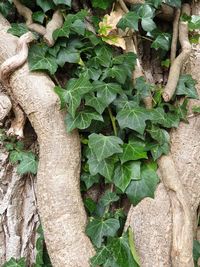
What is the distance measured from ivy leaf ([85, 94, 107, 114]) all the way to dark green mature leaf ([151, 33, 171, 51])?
1.21 ft

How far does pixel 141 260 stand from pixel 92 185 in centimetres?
31

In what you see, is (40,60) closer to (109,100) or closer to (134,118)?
(109,100)

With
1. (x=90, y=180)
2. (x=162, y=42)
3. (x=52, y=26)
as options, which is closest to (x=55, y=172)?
(x=90, y=180)

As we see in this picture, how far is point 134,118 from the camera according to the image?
113cm

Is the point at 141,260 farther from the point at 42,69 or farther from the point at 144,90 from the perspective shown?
the point at 42,69

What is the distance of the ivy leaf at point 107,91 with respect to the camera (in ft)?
3.82

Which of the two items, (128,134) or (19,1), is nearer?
(128,134)

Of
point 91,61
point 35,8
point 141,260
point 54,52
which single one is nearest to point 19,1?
point 35,8

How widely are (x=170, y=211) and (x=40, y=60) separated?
0.69 m

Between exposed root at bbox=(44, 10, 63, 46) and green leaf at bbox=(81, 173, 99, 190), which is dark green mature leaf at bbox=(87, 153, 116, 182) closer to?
green leaf at bbox=(81, 173, 99, 190)

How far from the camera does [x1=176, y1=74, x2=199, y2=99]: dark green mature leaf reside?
1291 millimetres

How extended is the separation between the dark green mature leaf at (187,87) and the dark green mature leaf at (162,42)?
5.7 inches

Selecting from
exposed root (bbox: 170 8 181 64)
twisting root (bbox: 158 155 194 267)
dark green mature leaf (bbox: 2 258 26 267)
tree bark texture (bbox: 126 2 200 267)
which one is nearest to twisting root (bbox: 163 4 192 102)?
exposed root (bbox: 170 8 181 64)

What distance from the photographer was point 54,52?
1.25m
